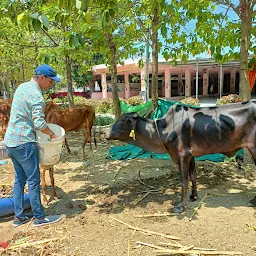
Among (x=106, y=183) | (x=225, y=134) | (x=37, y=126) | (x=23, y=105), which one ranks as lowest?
(x=106, y=183)

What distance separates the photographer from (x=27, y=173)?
151 inches

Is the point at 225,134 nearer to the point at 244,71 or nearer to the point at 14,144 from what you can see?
the point at 244,71

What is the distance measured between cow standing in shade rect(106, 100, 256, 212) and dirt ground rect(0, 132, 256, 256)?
18.3 inches

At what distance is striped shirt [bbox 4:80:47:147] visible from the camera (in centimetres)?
371

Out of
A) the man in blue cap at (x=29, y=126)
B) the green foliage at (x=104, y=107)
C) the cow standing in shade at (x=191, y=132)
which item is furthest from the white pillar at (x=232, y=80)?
the man in blue cap at (x=29, y=126)

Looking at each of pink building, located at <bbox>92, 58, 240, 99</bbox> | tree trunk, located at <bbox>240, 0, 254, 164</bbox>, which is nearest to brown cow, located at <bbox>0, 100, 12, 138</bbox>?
tree trunk, located at <bbox>240, 0, 254, 164</bbox>

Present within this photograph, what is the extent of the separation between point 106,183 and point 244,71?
3.46m

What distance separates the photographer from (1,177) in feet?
20.5

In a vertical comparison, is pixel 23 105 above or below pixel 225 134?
above

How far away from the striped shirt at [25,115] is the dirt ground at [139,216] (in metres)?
1.20

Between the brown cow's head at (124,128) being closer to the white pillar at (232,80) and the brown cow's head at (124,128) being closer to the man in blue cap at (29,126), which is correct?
the man in blue cap at (29,126)

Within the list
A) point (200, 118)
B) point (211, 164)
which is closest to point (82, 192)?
point (200, 118)

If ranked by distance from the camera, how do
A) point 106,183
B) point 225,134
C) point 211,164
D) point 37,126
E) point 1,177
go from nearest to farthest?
point 37,126
point 225,134
point 106,183
point 1,177
point 211,164

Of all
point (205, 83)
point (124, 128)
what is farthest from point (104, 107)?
point (124, 128)
